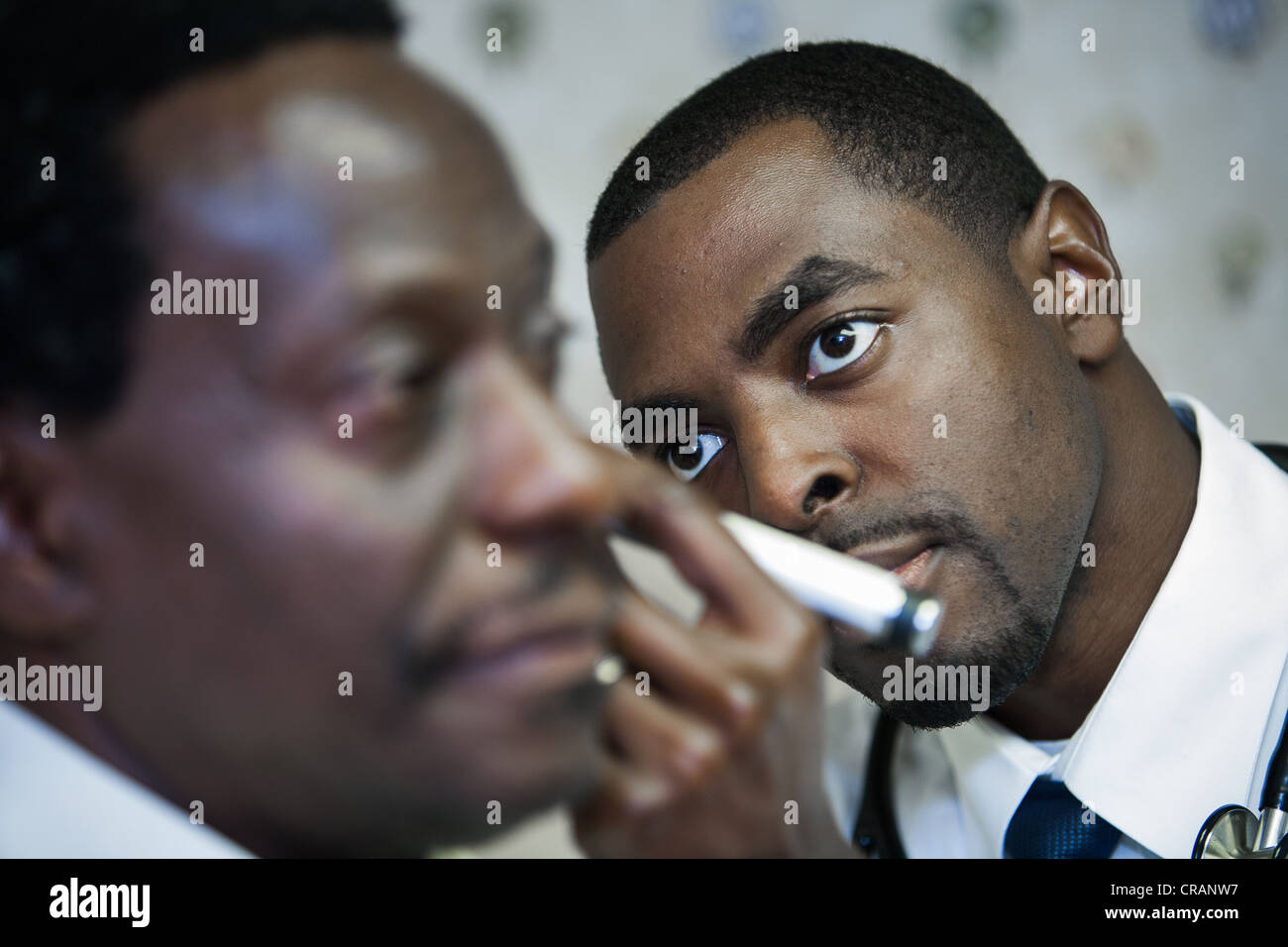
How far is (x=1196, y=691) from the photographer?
3.07ft

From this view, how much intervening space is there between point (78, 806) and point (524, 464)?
251mm

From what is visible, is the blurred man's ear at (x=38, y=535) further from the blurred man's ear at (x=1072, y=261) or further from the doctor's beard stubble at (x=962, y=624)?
the blurred man's ear at (x=1072, y=261)

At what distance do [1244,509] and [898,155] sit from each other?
0.45 metres

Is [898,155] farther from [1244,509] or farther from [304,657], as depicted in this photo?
[304,657]

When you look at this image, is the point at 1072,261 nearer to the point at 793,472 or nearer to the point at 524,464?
the point at 793,472

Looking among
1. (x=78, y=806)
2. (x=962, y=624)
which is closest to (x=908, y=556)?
(x=962, y=624)

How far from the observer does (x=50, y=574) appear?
45 cm

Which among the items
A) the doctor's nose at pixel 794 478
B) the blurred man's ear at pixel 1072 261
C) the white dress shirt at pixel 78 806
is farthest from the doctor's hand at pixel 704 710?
the blurred man's ear at pixel 1072 261

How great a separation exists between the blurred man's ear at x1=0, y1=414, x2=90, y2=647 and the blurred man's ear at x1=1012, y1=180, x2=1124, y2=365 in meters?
0.81

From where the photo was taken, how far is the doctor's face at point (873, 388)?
86 cm

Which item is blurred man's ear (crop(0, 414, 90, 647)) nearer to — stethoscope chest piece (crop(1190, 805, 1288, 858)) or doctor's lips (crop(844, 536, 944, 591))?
doctor's lips (crop(844, 536, 944, 591))
